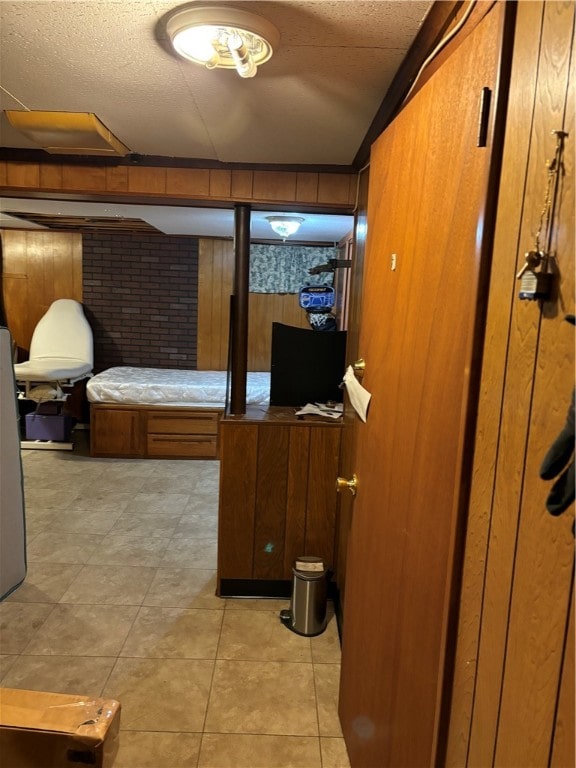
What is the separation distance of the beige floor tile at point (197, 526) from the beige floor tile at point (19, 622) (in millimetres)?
1027

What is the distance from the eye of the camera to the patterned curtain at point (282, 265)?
18.8 ft

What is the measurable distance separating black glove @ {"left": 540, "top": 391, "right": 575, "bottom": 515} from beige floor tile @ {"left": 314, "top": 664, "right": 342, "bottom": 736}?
1.67 meters

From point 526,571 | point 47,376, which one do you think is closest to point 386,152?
point 526,571

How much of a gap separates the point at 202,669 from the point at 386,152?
210cm

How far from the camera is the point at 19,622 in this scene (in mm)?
2434

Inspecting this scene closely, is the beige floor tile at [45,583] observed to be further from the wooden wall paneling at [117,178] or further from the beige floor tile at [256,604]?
the wooden wall paneling at [117,178]

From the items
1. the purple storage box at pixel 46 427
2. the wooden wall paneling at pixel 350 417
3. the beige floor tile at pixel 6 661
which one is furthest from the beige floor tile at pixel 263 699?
the purple storage box at pixel 46 427

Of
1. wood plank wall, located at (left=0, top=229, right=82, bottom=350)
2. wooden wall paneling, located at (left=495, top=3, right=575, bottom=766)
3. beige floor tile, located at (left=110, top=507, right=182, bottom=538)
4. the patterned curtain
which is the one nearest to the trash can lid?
beige floor tile, located at (left=110, top=507, right=182, bottom=538)

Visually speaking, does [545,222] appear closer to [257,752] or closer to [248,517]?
[257,752]

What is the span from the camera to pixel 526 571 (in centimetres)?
79

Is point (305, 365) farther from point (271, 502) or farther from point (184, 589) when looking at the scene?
point (184, 589)

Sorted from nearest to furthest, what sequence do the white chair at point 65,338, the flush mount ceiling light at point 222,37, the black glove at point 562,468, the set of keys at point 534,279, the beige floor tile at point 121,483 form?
the black glove at point 562,468, the set of keys at point 534,279, the flush mount ceiling light at point 222,37, the beige floor tile at point 121,483, the white chair at point 65,338

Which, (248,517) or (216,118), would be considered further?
(248,517)

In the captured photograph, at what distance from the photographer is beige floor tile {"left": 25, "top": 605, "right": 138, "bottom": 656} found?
7.42ft
